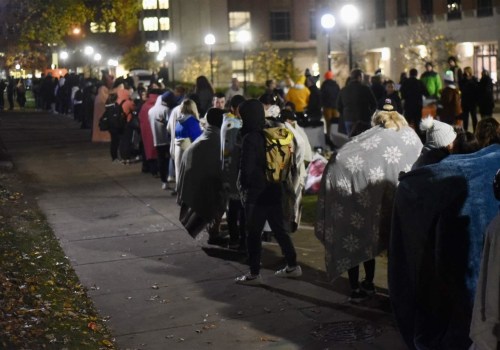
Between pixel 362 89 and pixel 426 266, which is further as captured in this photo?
pixel 362 89

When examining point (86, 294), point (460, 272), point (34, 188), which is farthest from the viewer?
point (34, 188)

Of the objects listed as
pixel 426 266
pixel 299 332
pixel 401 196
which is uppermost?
pixel 401 196

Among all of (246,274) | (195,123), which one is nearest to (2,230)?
(195,123)

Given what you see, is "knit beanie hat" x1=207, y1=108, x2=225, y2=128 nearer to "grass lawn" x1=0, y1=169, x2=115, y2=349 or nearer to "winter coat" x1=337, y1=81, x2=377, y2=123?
"grass lawn" x1=0, y1=169, x2=115, y2=349

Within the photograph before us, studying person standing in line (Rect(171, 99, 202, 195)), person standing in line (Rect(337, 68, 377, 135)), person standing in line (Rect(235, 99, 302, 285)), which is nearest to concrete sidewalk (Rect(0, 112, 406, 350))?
person standing in line (Rect(235, 99, 302, 285))

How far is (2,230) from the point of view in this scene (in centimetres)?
1197

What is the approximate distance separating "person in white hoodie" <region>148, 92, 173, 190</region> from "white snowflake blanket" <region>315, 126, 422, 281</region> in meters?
7.84

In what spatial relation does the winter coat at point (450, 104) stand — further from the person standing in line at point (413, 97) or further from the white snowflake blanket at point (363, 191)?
the white snowflake blanket at point (363, 191)

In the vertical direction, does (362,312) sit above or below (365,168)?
below

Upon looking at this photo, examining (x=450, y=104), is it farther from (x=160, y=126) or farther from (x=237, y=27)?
(x=237, y=27)

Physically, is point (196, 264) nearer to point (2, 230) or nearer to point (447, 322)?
point (2, 230)

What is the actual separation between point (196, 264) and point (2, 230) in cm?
328

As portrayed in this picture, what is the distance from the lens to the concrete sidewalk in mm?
7379

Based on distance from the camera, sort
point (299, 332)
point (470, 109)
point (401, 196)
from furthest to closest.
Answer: point (470, 109), point (299, 332), point (401, 196)
